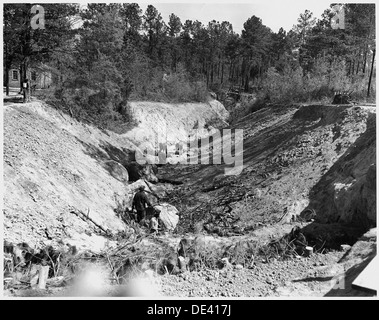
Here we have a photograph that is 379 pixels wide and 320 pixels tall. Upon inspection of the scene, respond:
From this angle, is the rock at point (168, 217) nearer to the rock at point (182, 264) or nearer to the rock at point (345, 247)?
the rock at point (182, 264)

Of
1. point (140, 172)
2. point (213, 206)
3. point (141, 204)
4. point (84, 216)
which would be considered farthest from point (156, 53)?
point (84, 216)

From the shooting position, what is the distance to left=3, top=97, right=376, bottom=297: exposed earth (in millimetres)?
5586

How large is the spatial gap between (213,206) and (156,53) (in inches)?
1512

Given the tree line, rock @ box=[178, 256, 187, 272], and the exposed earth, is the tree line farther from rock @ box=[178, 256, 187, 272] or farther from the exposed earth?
rock @ box=[178, 256, 187, 272]

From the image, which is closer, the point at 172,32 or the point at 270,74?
the point at 270,74

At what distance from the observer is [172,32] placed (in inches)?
2048

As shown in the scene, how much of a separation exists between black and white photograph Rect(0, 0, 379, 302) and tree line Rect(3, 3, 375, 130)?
13 centimetres

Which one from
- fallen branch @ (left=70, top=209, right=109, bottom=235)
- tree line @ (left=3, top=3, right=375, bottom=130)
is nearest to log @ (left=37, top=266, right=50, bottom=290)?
fallen branch @ (left=70, top=209, right=109, bottom=235)

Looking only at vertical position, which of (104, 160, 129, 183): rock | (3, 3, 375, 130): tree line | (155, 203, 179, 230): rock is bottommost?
(155, 203, 179, 230): rock

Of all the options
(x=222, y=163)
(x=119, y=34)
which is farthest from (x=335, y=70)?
(x=119, y=34)

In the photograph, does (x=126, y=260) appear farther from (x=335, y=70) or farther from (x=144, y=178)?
(x=335, y=70)

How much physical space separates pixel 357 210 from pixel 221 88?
141ft
